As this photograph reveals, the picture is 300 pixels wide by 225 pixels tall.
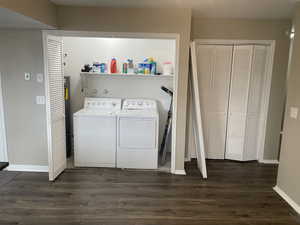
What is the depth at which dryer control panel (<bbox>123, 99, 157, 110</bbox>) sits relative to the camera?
3.97 meters

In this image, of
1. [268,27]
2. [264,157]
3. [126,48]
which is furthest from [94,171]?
[268,27]

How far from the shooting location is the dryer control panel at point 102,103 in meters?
3.99

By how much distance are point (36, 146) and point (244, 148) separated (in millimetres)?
3496

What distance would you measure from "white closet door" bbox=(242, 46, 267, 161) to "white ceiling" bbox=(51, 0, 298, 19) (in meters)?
0.66

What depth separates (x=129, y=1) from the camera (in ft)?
8.84

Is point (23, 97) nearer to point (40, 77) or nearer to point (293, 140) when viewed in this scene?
point (40, 77)

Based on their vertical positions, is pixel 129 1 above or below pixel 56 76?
Answer: above

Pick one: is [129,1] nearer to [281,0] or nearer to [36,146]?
[281,0]

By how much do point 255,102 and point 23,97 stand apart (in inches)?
148

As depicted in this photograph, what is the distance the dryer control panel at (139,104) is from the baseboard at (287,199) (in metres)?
2.26

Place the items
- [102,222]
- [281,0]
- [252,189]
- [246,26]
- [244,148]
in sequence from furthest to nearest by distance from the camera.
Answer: [244,148] → [246,26] → [252,189] → [281,0] → [102,222]

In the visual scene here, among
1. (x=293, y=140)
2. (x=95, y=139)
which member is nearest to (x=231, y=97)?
(x=293, y=140)

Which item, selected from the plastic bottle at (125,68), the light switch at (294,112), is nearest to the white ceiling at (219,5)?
the plastic bottle at (125,68)

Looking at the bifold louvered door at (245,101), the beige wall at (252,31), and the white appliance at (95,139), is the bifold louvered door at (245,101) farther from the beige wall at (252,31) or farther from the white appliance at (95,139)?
the white appliance at (95,139)
